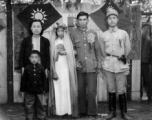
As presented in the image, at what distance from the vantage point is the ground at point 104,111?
18.5 feet

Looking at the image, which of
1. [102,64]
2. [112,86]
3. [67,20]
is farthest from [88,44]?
[67,20]

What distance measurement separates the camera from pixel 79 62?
566 cm

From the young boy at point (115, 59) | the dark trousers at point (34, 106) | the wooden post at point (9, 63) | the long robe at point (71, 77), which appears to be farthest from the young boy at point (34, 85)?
the wooden post at point (9, 63)

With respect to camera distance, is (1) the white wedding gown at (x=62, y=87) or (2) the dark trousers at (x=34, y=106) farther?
(1) the white wedding gown at (x=62, y=87)

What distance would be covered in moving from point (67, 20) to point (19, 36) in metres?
1.21

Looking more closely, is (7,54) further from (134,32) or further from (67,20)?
(134,32)

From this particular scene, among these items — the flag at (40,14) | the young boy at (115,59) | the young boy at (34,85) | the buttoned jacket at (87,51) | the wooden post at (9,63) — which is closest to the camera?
the young boy at (34,85)

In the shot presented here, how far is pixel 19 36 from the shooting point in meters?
6.77

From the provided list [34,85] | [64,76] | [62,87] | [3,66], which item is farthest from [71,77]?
[3,66]

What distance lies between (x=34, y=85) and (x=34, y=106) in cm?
56

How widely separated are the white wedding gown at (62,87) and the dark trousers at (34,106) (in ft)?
1.14

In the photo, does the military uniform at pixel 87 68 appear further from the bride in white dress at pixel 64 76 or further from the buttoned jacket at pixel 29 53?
the buttoned jacket at pixel 29 53

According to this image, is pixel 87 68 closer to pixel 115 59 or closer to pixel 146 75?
pixel 115 59

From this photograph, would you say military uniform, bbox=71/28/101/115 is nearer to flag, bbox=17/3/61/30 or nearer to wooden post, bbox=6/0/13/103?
flag, bbox=17/3/61/30
